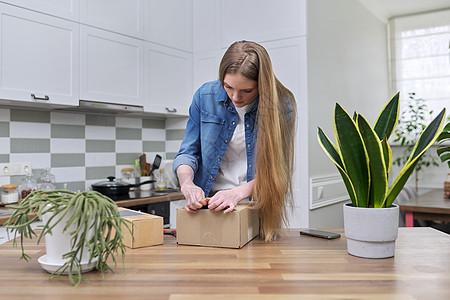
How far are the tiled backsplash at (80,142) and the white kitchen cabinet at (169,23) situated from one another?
68cm

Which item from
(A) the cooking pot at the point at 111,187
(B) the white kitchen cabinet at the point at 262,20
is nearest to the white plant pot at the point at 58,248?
(A) the cooking pot at the point at 111,187

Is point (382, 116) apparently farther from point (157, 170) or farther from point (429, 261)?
point (157, 170)

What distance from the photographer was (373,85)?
4.38m

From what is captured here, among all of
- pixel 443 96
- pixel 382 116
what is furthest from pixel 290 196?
pixel 443 96

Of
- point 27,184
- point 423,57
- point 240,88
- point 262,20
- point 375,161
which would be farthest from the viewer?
point 423,57

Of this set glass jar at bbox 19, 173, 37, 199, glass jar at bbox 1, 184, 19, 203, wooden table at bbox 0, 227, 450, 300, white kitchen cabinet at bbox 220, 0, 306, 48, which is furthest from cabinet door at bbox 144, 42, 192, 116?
wooden table at bbox 0, 227, 450, 300

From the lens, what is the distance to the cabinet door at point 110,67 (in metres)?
2.71

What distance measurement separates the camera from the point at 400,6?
4430 mm

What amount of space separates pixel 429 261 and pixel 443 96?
4.05 metres

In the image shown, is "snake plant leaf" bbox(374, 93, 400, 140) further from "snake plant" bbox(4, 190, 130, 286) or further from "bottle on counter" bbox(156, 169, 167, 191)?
"bottle on counter" bbox(156, 169, 167, 191)

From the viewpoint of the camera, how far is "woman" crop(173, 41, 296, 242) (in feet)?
4.24

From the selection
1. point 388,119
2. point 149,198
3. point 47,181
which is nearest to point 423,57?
point 149,198

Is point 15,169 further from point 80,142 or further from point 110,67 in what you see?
point 110,67

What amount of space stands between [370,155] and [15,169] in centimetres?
238
